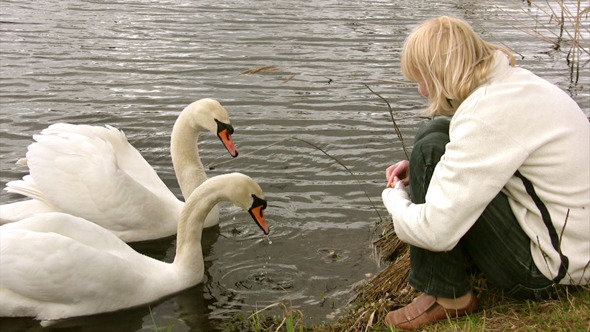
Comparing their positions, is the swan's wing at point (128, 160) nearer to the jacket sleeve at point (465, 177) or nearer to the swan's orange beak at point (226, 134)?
the swan's orange beak at point (226, 134)

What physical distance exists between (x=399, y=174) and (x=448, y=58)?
882 mm

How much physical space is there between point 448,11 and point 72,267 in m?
10.1

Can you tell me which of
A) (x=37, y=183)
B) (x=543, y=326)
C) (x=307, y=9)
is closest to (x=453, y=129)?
(x=543, y=326)

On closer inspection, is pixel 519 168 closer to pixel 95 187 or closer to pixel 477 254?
pixel 477 254

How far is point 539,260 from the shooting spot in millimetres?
3449

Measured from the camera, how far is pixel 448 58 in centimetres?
336

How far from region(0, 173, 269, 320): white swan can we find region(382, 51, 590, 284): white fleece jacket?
7.37ft

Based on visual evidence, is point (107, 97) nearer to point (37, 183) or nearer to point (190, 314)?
point (37, 183)

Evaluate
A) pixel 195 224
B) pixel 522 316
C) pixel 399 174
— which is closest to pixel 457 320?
pixel 522 316

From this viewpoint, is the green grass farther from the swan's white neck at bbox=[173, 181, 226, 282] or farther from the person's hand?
the swan's white neck at bbox=[173, 181, 226, 282]

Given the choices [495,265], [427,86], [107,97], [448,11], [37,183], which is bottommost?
[448,11]

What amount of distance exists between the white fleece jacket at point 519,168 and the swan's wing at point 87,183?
2.99 m

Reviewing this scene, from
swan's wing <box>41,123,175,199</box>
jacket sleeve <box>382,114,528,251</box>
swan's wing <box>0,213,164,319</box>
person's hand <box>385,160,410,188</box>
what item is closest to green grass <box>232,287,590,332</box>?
jacket sleeve <box>382,114,528,251</box>

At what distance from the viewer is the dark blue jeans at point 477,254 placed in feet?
11.4
